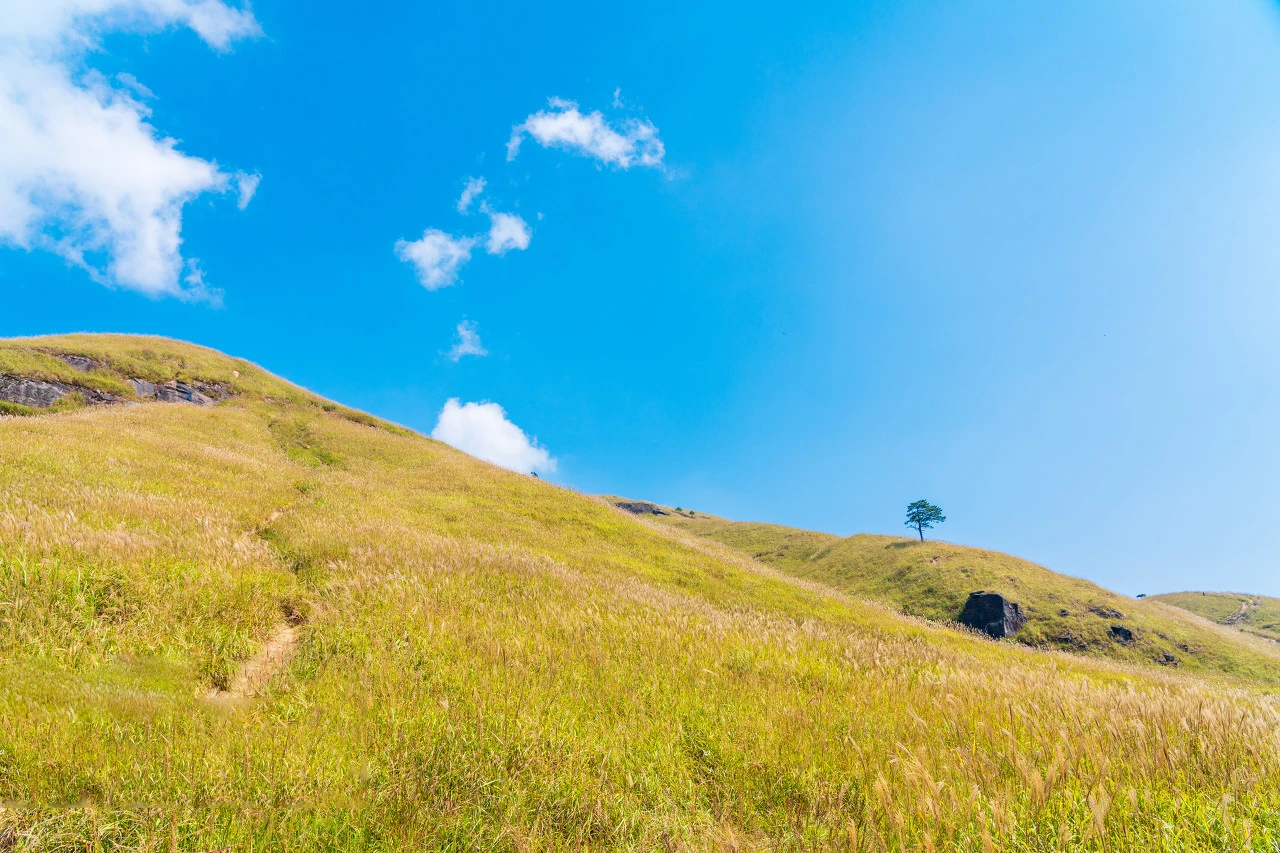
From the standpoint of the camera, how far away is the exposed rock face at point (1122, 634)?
5903cm

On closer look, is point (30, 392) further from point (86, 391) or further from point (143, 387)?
point (143, 387)

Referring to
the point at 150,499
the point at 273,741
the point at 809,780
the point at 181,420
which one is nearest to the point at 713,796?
the point at 809,780

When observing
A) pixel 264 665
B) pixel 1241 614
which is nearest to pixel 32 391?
pixel 264 665

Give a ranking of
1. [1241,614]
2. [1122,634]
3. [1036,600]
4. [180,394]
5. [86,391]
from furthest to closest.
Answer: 1. [1241,614]
2. [1036,600]
3. [1122,634]
4. [180,394]
5. [86,391]

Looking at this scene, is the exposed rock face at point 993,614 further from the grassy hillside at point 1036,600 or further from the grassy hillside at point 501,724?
the grassy hillside at point 501,724

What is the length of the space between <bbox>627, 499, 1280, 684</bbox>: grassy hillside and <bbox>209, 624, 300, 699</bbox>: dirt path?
7332cm

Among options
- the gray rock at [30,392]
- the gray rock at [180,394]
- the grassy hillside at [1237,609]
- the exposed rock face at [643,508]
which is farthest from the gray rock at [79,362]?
the grassy hillside at [1237,609]

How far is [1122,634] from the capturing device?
59688 mm

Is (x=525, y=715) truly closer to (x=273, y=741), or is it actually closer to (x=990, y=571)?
(x=273, y=741)

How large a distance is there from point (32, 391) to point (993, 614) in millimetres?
92945

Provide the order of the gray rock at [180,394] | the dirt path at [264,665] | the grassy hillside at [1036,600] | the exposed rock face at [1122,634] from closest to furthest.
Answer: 1. the dirt path at [264,665]
2. the gray rock at [180,394]
3. the grassy hillside at [1036,600]
4. the exposed rock face at [1122,634]

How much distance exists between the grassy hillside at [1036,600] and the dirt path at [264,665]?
73.3 meters

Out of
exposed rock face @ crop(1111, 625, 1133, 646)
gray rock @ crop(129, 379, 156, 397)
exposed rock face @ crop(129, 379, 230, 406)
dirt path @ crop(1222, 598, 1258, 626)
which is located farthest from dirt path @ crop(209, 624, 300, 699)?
dirt path @ crop(1222, 598, 1258, 626)

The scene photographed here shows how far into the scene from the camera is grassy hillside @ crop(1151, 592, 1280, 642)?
103 m
